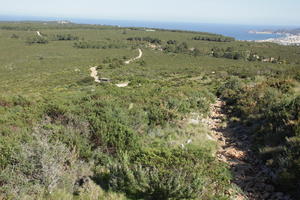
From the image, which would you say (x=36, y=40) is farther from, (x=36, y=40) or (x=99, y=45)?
(x=99, y=45)

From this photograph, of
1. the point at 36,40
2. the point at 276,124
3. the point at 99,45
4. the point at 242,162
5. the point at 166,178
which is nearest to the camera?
the point at 166,178

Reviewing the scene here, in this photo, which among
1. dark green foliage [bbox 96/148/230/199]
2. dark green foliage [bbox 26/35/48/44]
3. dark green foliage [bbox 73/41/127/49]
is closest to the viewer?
dark green foliage [bbox 96/148/230/199]

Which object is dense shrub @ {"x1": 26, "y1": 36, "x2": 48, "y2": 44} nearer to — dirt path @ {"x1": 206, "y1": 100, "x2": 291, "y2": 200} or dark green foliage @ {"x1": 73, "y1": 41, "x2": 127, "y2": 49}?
dark green foliage @ {"x1": 73, "y1": 41, "x2": 127, "y2": 49}

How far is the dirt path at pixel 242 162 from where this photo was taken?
13.9 feet

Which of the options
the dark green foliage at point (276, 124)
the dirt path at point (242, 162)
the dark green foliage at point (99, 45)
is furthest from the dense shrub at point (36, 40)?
the dirt path at point (242, 162)

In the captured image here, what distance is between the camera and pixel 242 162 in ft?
18.0

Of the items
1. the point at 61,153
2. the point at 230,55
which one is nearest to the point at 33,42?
the point at 230,55

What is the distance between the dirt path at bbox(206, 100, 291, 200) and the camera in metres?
4.23

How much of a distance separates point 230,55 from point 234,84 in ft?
196

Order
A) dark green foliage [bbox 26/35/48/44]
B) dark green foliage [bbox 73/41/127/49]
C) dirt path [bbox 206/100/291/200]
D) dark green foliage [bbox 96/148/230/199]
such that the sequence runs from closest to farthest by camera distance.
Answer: dark green foliage [bbox 96/148/230/199] < dirt path [bbox 206/100/291/200] < dark green foliage [bbox 73/41/127/49] < dark green foliage [bbox 26/35/48/44]

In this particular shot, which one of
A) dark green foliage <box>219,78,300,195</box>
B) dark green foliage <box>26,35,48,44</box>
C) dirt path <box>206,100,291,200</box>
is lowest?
dirt path <box>206,100,291,200</box>

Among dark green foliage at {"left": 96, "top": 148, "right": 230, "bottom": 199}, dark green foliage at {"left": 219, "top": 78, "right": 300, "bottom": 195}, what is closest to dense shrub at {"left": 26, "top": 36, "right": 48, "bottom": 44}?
dark green foliage at {"left": 219, "top": 78, "right": 300, "bottom": 195}

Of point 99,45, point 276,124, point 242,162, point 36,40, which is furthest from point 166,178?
point 36,40

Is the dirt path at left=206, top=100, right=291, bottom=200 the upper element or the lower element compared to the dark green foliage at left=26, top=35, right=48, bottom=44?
lower
